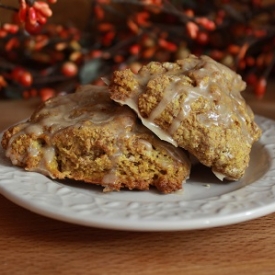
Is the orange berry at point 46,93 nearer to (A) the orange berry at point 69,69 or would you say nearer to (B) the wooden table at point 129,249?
(A) the orange berry at point 69,69

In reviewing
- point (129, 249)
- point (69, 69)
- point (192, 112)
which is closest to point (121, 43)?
point (69, 69)

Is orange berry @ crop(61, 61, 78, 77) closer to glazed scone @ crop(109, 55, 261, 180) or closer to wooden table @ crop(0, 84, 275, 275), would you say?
glazed scone @ crop(109, 55, 261, 180)

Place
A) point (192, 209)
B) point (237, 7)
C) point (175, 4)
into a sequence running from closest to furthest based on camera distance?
point (192, 209) → point (175, 4) → point (237, 7)

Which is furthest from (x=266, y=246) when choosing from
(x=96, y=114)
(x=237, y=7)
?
(x=237, y=7)

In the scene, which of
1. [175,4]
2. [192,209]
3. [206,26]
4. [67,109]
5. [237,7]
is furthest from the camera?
[237,7]

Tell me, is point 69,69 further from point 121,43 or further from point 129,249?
→ point 129,249

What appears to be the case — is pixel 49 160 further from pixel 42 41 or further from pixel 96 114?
pixel 42 41
